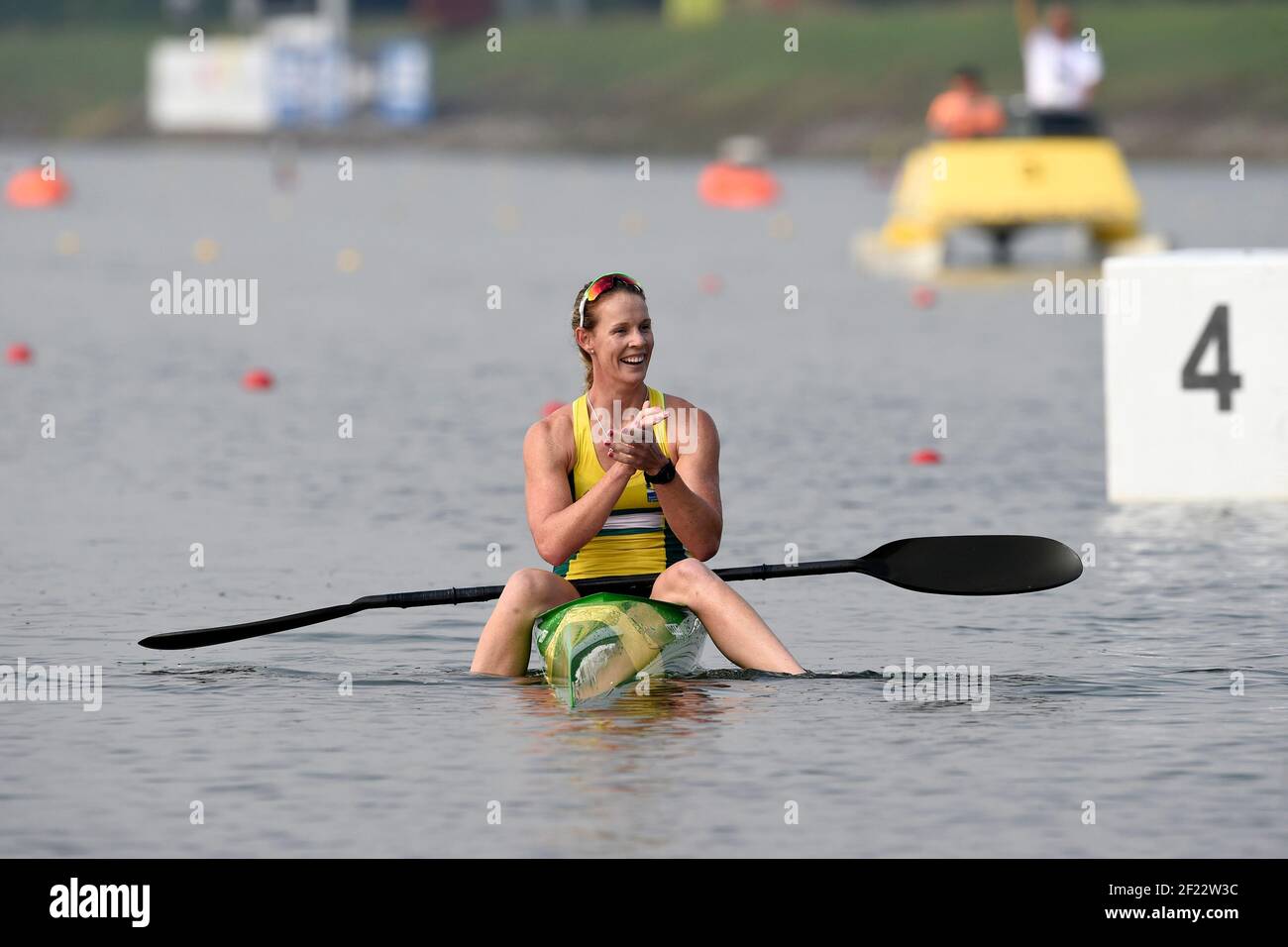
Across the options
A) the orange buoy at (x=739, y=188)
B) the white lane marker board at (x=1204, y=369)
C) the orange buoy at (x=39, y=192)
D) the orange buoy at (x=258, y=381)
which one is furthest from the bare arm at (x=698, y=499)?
the orange buoy at (x=39, y=192)

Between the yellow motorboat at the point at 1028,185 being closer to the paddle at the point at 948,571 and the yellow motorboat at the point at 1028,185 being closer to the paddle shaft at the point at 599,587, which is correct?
the paddle at the point at 948,571

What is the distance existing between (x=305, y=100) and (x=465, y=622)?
57.0 metres

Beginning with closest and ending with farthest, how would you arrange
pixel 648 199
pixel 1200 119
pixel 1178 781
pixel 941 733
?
pixel 1178 781
pixel 941 733
pixel 648 199
pixel 1200 119

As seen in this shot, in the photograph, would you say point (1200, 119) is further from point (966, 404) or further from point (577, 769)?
point (577, 769)

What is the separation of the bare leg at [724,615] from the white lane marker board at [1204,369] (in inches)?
169

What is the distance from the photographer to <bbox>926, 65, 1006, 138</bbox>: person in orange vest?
27953mm

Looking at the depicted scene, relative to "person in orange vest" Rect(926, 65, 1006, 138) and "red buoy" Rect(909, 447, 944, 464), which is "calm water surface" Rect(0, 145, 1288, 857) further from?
"person in orange vest" Rect(926, 65, 1006, 138)

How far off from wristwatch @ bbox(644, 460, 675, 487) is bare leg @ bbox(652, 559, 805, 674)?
0.48m

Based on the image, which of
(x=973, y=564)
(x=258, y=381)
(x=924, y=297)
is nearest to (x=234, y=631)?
(x=973, y=564)

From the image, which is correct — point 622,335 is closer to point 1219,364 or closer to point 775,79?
point 1219,364

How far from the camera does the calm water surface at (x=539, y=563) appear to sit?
25.1 feet
